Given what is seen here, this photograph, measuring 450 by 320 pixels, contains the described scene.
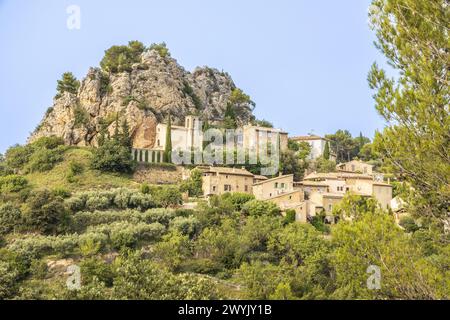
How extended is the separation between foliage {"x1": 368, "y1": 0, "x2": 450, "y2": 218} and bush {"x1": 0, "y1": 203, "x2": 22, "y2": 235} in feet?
109

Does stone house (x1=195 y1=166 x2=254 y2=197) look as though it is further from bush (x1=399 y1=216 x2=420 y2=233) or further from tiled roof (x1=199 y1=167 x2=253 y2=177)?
bush (x1=399 y1=216 x2=420 y2=233)

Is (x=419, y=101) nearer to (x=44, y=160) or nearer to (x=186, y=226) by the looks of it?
(x=186, y=226)

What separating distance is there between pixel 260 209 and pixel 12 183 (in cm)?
2047

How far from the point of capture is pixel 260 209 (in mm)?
43375

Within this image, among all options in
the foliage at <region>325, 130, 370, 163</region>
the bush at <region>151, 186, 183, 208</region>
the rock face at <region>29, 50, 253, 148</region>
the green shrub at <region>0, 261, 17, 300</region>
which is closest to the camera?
→ the green shrub at <region>0, 261, 17, 300</region>

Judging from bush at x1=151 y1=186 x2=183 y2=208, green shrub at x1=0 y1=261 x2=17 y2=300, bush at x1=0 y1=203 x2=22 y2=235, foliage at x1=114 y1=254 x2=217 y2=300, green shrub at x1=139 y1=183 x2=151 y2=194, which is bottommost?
green shrub at x1=0 y1=261 x2=17 y2=300

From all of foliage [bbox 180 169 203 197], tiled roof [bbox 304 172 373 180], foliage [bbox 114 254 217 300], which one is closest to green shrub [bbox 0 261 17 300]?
foliage [bbox 114 254 217 300]

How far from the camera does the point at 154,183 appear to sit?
51344mm

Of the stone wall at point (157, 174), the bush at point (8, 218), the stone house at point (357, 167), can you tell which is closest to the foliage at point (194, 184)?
the stone wall at point (157, 174)

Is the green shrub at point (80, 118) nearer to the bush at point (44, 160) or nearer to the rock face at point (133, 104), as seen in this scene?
the rock face at point (133, 104)

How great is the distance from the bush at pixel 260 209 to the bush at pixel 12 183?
1851cm

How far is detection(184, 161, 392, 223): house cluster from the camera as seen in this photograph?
4647cm
